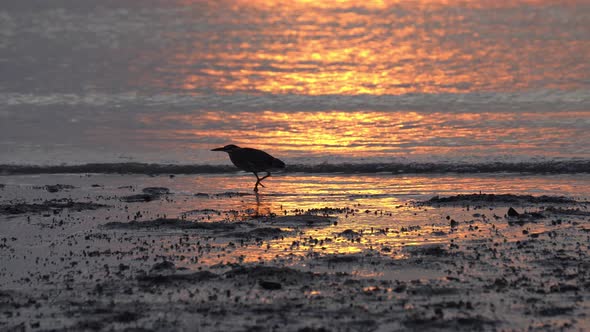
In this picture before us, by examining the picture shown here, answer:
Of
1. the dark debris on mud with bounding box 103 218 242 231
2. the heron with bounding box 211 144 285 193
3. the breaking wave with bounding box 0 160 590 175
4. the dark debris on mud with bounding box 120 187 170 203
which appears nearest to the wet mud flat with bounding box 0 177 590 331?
the dark debris on mud with bounding box 103 218 242 231

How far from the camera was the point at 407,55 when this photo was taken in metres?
43.5

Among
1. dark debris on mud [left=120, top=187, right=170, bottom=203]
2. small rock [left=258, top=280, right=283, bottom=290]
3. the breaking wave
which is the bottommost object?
small rock [left=258, top=280, right=283, bottom=290]

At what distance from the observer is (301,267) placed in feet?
28.1

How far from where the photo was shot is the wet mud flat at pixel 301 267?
669 cm

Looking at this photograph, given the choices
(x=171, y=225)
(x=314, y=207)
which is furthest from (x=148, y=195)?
(x=171, y=225)

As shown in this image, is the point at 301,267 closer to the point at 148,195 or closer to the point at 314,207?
the point at 314,207

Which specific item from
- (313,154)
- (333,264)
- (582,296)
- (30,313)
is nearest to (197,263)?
(333,264)

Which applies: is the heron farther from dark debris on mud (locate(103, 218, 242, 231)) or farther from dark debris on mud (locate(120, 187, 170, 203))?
dark debris on mud (locate(103, 218, 242, 231))

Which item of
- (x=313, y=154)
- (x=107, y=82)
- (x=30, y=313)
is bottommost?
(x=30, y=313)

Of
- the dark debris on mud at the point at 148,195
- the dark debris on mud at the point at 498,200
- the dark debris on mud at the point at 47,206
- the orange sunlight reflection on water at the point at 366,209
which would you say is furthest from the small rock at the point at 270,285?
the dark debris on mud at the point at 148,195

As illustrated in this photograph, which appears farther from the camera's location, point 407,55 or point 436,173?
point 407,55

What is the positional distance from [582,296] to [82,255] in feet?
18.4

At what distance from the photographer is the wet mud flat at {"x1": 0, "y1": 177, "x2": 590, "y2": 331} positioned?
669 centimetres

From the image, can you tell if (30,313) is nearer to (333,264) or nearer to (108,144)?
(333,264)
